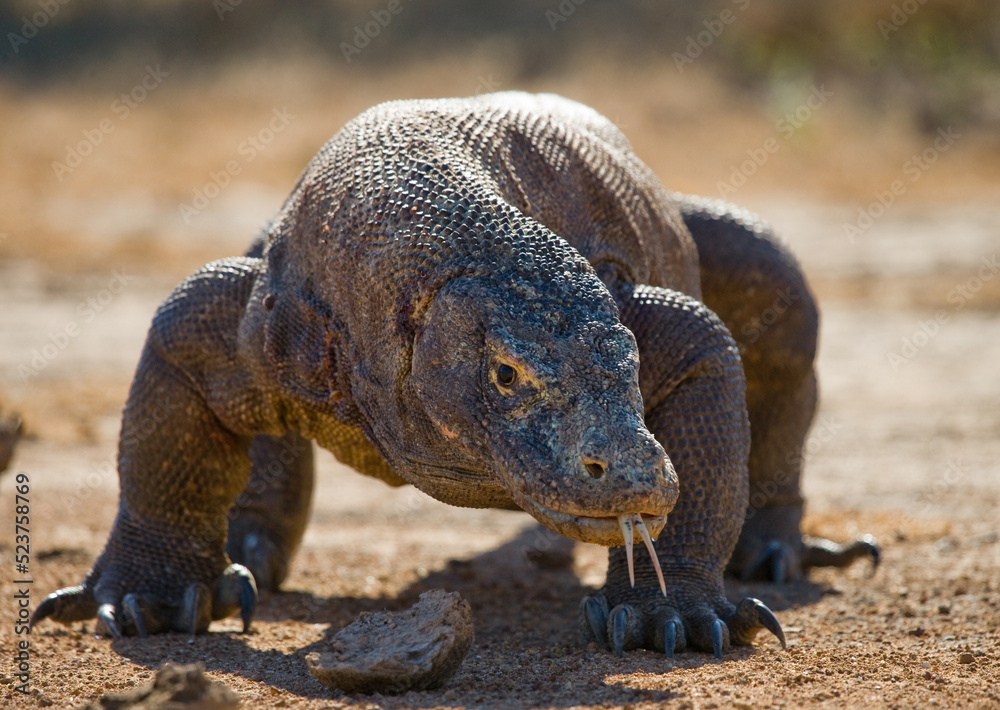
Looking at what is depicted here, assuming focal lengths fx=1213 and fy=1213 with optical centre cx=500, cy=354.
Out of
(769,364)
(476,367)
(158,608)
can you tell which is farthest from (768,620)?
(158,608)

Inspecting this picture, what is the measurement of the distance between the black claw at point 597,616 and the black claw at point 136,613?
1.60 meters

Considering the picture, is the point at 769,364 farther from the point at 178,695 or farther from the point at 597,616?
the point at 178,695

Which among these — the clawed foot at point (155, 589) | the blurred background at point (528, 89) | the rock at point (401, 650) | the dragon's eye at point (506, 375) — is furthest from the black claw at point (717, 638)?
the blurred background at point (528, 89)

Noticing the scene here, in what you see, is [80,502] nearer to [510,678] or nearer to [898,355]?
[510,678]

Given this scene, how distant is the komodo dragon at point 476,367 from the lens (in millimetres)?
3182

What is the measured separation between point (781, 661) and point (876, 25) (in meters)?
24.8

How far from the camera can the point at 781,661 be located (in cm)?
376

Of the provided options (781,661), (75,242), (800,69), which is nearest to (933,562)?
(781,661)

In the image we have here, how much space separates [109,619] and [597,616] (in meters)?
1.75

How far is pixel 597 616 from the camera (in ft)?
13.0

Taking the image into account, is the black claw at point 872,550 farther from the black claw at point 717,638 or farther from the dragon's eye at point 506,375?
the dragon's eye at point 506,375

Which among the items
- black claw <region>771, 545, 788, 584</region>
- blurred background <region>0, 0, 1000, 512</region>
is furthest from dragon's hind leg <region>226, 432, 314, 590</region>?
blurred background <region>0, 0, 1000, 512</region>

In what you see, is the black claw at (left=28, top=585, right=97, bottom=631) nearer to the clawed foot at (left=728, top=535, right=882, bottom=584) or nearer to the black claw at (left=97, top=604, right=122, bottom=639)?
the black claw at (left=97, top=604, right=122, bottom=639)

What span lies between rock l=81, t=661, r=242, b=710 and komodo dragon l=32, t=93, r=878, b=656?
2.95 ft
